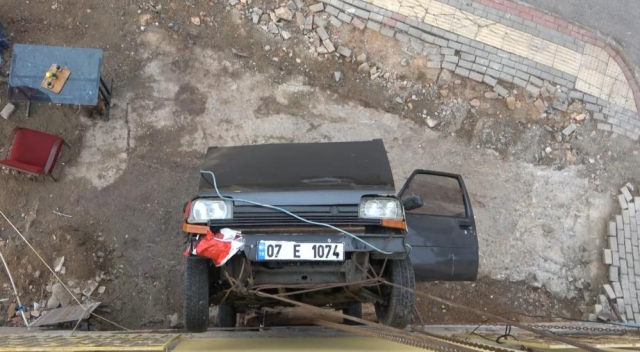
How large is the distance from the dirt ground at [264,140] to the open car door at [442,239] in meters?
1.13

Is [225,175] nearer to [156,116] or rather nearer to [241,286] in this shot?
[241,286]

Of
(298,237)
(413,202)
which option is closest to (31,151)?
(298,237)

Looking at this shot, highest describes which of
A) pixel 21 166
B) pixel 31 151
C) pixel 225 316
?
pixel 31 151

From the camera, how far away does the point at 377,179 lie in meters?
5.04

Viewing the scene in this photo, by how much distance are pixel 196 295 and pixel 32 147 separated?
3908mm

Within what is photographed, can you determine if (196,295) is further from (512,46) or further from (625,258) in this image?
(625,258)

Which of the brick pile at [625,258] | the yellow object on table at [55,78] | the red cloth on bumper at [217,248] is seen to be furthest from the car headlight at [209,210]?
the brick pile at [625,258]

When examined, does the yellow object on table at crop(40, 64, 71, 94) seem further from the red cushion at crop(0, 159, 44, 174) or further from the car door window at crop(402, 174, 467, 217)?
the car door window at crop(402, 174, 467, 217)

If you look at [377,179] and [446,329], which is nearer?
[377,179]

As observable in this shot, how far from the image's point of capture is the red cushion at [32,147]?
267 inches

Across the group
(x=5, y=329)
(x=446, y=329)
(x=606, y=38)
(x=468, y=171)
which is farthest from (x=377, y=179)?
(x=606, y=38)

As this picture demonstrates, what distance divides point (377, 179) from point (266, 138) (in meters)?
3.05

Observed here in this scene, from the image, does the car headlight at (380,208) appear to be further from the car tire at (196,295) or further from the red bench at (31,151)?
the red bench at (31,151)

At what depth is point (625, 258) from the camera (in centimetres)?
783
